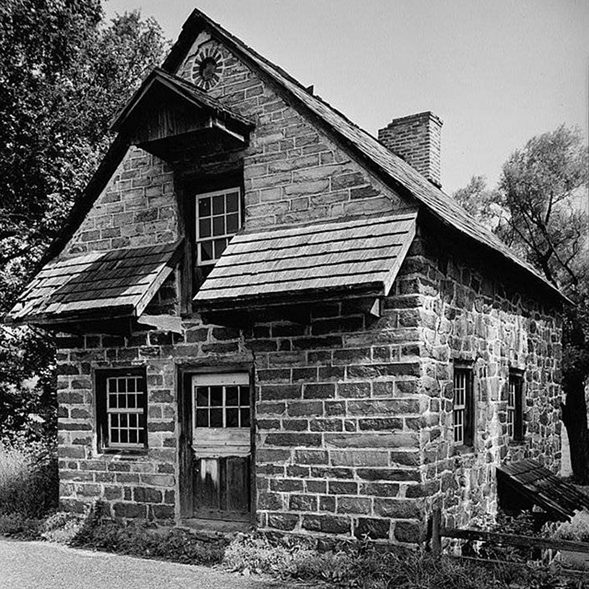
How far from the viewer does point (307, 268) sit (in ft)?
29.9

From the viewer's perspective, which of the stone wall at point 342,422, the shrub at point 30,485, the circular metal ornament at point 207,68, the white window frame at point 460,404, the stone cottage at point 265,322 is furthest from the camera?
the shrub at point 30,485

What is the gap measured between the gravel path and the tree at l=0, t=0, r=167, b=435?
11.2 metres

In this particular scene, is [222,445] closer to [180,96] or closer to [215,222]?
[215,222]

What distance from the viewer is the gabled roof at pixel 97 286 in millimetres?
10297

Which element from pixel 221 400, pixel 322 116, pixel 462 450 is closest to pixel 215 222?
pixel 322 116

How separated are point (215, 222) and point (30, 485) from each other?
5735 millimetres

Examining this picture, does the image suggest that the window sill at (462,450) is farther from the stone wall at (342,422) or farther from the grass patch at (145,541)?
the grass patch at (145,541)

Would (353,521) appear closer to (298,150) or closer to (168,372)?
(168,372)

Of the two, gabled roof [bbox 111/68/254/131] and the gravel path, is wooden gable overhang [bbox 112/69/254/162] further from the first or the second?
the gravel path

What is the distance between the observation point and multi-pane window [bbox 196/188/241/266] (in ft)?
35.9

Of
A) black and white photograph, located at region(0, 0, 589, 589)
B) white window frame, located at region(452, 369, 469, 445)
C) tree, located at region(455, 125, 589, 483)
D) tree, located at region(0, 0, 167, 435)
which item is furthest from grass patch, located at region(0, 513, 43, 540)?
tree, located at region(455, 125, 589, 483)

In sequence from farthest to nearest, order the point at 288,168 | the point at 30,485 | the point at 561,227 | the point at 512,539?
the point at 561,227 < the point at 30,485 < the point at 288,168 < the point at 512,539

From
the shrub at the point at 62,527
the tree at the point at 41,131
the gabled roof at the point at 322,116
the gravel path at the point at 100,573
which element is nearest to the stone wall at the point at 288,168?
the gabled roof at the point at 322,116

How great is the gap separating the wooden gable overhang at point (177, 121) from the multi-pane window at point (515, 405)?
22.0ft
